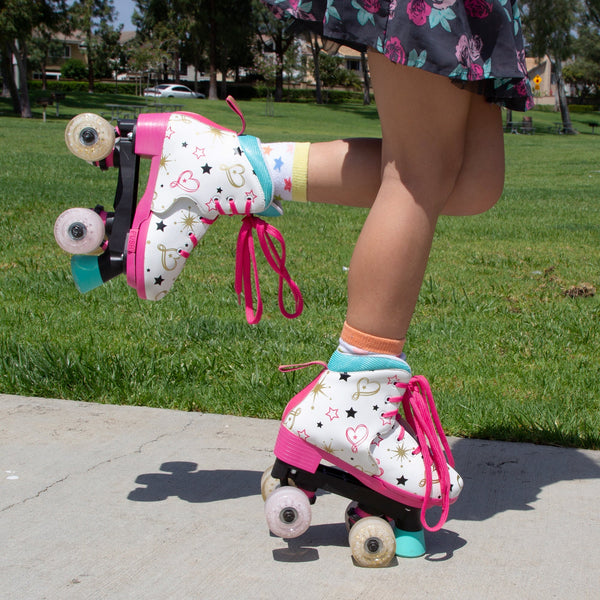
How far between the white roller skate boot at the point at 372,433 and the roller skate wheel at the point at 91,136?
74 centimetres

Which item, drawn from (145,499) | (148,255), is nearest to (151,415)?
(145,499)

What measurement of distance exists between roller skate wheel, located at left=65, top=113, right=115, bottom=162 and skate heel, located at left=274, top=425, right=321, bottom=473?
79cm

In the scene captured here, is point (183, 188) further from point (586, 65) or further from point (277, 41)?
point (586, 65)

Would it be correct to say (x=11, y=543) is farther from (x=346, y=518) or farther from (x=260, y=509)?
(x=346, y=518)

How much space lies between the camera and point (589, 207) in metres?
9.44

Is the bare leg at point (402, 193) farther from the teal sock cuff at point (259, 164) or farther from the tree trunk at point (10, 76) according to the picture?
the tree trunk at point (10, 76)

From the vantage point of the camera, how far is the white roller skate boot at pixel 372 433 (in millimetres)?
1693

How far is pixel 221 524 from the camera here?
1812mm

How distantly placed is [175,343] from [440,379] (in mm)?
1117

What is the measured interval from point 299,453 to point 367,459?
15 centimetres

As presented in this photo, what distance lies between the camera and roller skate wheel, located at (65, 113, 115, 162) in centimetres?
185

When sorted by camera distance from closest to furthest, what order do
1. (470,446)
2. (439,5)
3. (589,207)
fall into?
(439,5)
(470,446)
(589,207)

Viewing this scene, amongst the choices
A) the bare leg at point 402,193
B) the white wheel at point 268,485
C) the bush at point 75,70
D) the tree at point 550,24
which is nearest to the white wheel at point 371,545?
the white wheel at point 268,485

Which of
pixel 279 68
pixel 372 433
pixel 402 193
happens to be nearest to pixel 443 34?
pixel 402 193
